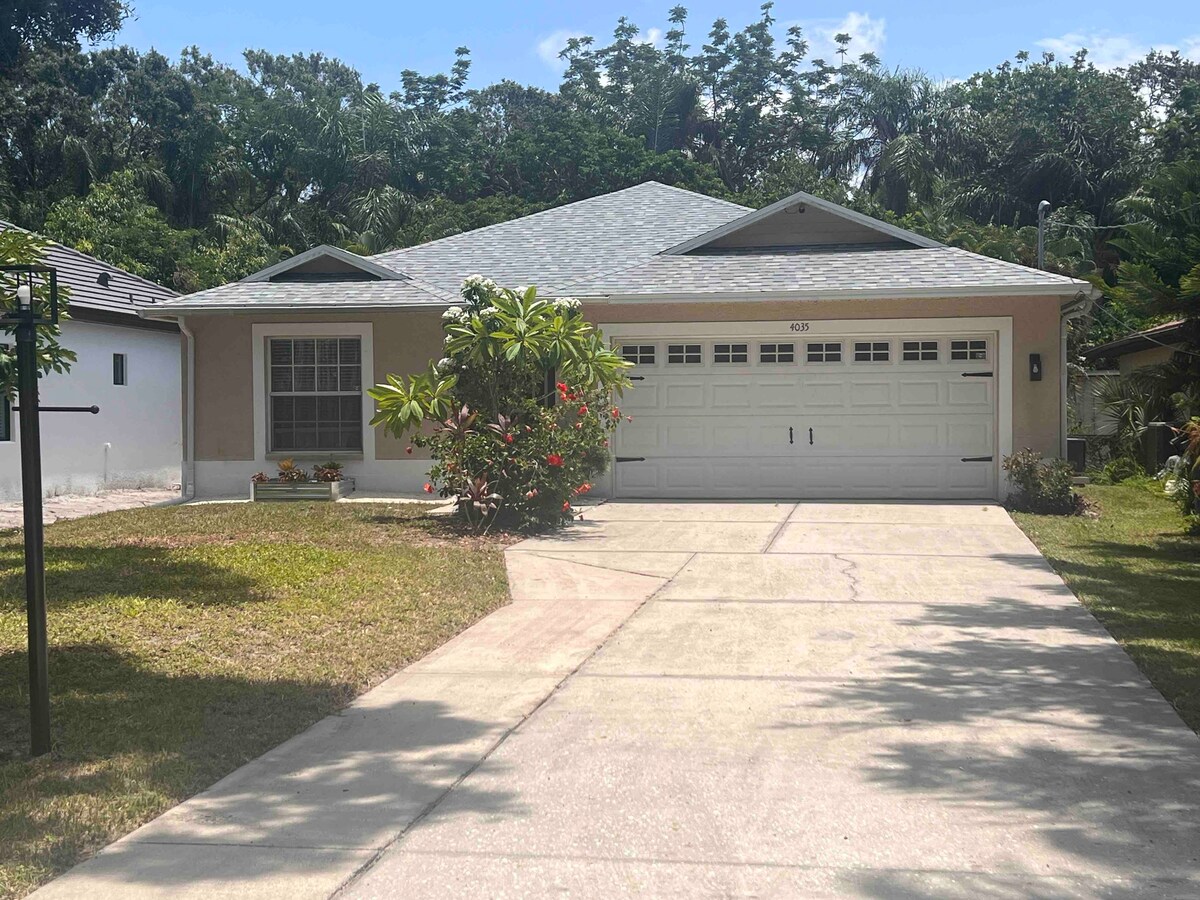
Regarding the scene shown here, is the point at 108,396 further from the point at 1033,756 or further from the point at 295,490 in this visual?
the point at 1033,756

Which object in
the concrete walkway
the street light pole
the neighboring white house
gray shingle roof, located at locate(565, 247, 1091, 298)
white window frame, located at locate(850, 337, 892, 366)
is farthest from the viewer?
the neighboring white house

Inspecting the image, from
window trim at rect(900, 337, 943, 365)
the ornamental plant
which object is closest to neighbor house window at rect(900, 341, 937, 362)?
window trim at rect(900, 337, 943, 365)

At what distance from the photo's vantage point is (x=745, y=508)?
49.5 ft

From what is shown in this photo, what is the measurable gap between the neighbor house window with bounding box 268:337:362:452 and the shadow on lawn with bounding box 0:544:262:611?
18.6 ft

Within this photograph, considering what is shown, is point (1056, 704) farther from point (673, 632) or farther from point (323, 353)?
point (323, 353)

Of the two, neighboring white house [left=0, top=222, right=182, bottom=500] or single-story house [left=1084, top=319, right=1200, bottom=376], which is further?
single-story house [left=1084, top=319, right=1200, bottom=376]

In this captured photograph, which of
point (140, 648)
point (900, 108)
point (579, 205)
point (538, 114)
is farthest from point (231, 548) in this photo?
point (538, 114)

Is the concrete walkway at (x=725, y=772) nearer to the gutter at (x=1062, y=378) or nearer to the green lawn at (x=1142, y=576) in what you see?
the green lawn at (x=1142, y=576)

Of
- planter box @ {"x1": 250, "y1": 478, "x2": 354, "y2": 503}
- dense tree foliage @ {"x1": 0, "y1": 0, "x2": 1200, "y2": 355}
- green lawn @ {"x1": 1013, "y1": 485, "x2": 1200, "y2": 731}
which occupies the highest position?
dense tree foliage @ {"x1": 0, "y1": 0, "x2": 1200, "y2": 355}

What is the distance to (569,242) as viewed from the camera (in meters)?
19.6

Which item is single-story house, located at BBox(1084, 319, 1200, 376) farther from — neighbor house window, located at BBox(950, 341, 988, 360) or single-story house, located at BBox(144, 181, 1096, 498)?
single-story house, located at BBox(144, 181, 1096, 498)

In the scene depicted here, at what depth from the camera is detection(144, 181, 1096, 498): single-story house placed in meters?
15.6

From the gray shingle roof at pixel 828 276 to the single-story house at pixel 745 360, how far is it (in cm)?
4

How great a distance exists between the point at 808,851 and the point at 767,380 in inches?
491
